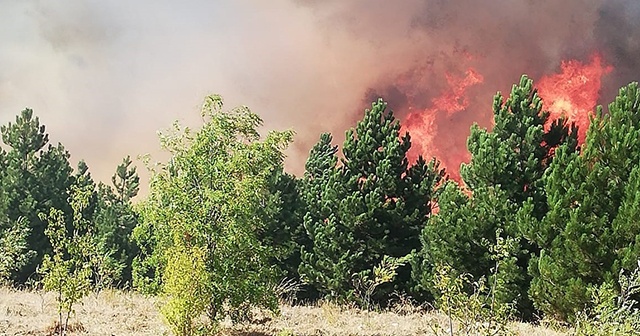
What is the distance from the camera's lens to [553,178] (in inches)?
736

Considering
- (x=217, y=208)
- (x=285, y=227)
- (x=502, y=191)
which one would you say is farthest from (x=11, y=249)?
(x=502, y=191)

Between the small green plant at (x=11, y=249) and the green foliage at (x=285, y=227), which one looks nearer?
the small green plant at (x=11, y=249)

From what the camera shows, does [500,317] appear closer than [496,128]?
Yes

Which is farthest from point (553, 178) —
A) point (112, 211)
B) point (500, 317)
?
point (112, 211)

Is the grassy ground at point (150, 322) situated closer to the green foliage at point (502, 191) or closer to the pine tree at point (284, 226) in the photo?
the green foliage at point (502, 191)

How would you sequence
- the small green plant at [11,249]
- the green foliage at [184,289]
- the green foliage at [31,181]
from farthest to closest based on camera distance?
the green foliage at [31,181] < the small green plant at [11,249] < the green foliage at [184,289]

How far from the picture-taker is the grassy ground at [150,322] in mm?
16469

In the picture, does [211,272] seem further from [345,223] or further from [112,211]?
[112,211]

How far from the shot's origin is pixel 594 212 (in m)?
18.1

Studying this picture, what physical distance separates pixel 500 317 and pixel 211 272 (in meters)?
7.17

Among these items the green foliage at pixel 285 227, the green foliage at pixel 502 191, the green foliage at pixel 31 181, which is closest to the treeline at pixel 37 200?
the green foliage at pixel 31 181

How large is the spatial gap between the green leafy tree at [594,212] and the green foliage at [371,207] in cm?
863

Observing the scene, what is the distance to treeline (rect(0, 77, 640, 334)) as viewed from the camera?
51.3 feet

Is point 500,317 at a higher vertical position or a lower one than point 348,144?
lower
